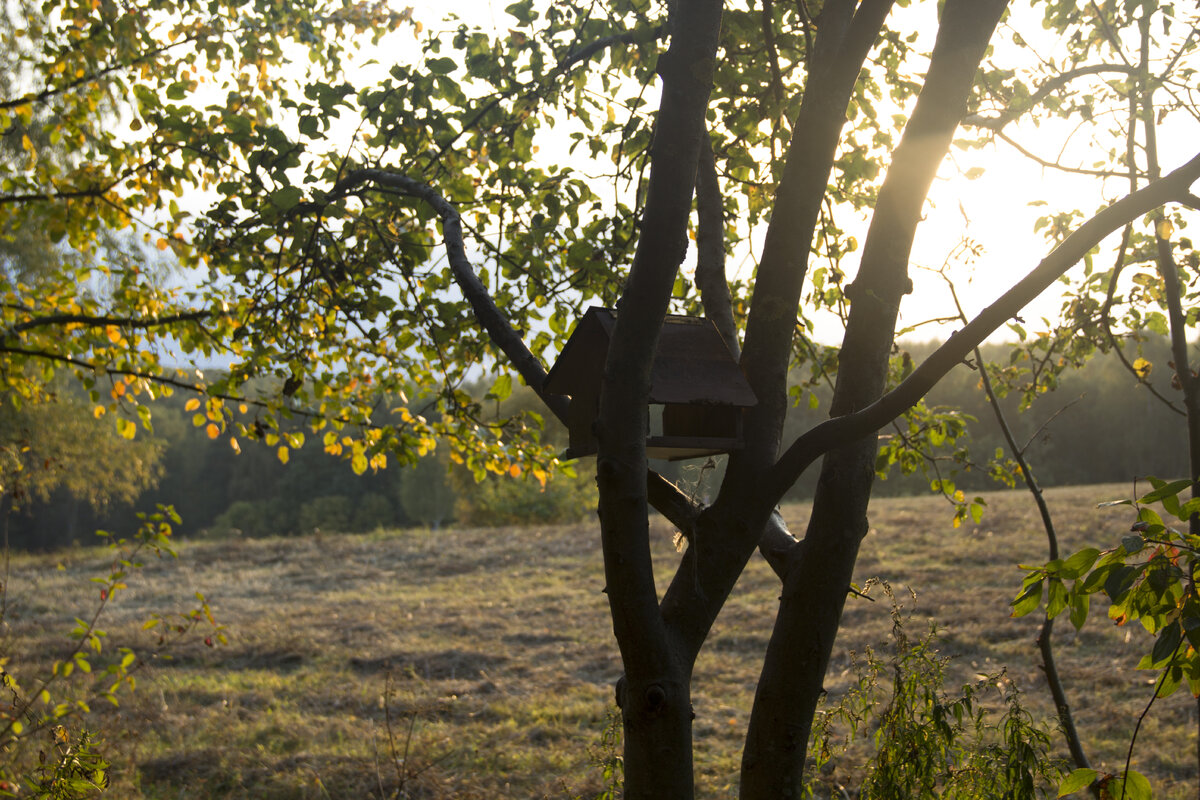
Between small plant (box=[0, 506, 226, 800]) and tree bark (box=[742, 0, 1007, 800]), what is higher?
tree bark (box=[742, 0, 1007, 800])

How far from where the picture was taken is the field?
5.45 meters

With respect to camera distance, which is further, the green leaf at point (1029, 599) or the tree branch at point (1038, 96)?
the tree branch at point (1038, 96)

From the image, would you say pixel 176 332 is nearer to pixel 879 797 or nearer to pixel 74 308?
pixel 74 308

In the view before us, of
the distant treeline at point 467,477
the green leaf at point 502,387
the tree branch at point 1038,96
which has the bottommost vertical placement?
the distant treeline at point 467,477

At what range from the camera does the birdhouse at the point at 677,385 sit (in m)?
2.12

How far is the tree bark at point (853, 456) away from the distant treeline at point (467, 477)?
376 mm

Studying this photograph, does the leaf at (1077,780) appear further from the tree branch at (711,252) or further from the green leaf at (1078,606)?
the tree branch at (711,252)

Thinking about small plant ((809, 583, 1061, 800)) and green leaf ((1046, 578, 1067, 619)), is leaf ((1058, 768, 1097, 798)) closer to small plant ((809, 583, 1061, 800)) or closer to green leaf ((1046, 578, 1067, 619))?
green leaf ((1046, 578, 1067, 619))

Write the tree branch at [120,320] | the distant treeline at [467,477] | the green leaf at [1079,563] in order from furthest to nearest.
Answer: the distant treeline at [467,477] → the tree branch at [120,320] → the green leaf at [1079,563]

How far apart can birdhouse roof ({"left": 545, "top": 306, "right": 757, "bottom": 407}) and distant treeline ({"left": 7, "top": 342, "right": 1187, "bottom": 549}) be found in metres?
0.27

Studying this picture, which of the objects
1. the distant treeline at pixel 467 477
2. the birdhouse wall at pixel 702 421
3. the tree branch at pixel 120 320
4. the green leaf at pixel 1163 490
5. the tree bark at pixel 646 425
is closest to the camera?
the green leaf at pixel 1163 490

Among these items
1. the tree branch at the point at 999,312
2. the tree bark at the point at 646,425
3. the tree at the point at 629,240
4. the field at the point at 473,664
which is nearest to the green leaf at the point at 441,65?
the tree at the point at 629,240

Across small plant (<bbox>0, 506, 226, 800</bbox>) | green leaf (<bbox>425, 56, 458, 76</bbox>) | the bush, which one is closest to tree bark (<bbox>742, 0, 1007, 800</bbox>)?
green leaf (<bbox>425, 56, 458, 76</bbox>)

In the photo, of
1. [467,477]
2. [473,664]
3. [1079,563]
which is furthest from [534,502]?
[1079,563]
